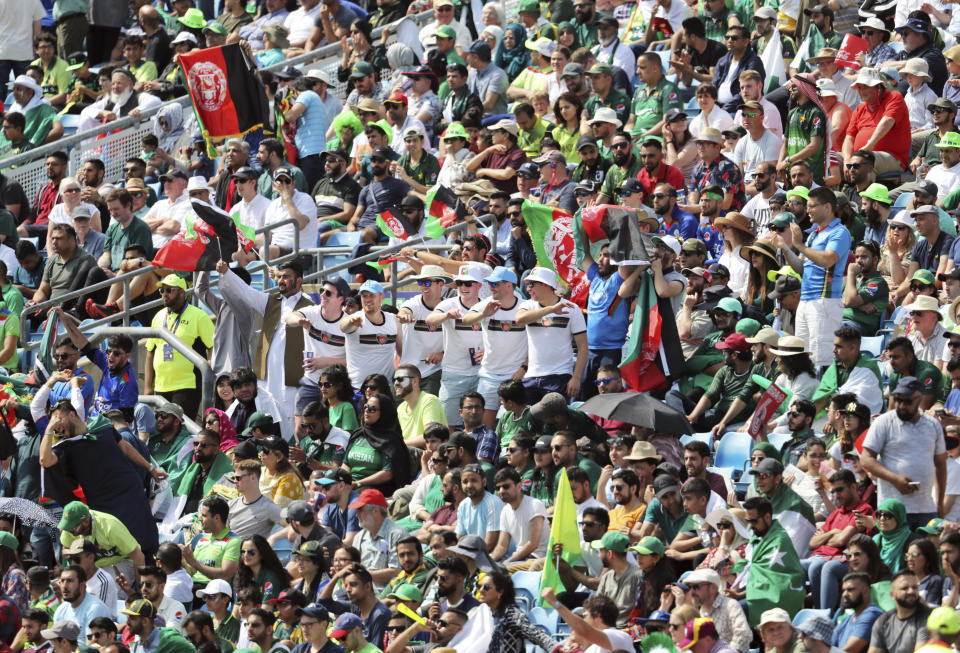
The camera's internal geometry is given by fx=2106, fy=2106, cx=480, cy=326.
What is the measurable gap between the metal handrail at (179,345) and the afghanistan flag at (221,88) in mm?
4249

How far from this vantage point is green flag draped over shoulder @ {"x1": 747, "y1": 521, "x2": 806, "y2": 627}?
482 inches

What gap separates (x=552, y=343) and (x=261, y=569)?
316 cm

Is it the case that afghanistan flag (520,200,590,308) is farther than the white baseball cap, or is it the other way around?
afghanistan flag (520,200,590,308)

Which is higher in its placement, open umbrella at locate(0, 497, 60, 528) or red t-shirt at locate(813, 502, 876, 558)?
open umbrella at locate(0, 497, 60, 528)

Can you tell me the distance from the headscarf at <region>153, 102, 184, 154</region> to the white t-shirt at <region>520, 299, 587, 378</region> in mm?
7183

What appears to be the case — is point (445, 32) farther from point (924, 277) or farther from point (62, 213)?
point (924, 277)

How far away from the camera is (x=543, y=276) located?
1562 cm

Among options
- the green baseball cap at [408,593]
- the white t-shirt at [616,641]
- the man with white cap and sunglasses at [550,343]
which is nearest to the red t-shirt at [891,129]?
the man with white cap and sunglasses at [550,343]

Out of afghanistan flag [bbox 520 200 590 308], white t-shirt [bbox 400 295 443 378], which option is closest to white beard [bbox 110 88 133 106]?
afghanistan flag [bbox 520 200 590 308]

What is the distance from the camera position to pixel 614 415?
47.2 ft

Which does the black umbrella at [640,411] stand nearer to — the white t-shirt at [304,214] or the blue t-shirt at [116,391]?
the blue t-shirt at [116,391]

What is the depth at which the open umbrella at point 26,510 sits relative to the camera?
13812mm

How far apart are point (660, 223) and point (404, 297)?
2403mm

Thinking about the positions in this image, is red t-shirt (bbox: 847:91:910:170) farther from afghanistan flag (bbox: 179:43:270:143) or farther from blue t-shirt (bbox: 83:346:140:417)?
blue t-shirt (bbox: 83:346:140:417)
